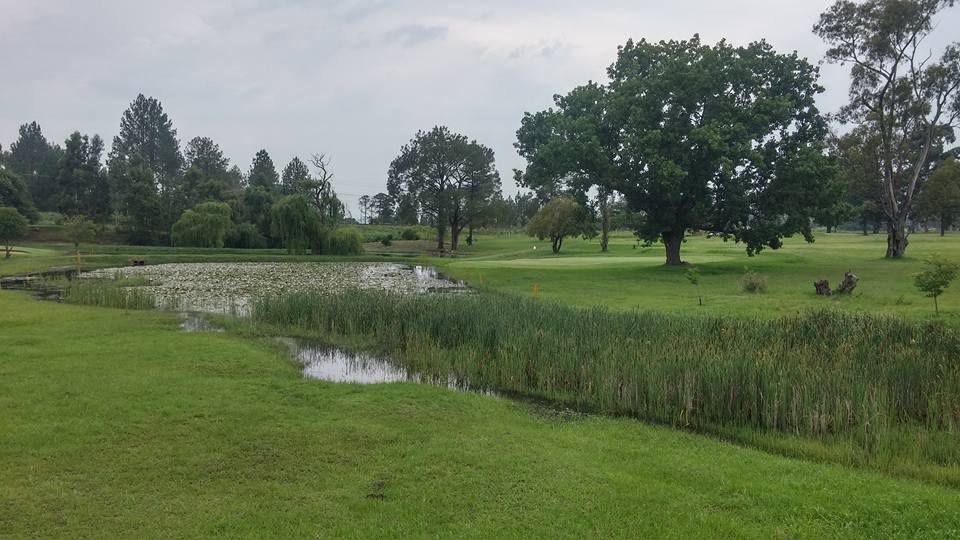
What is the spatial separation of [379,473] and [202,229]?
54.3m

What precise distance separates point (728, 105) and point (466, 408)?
1124 inches

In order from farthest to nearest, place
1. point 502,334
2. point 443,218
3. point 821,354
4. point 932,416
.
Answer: point 443,218 → point 502,334 → point 821,354 → point 932,416

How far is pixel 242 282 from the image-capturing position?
2969cm

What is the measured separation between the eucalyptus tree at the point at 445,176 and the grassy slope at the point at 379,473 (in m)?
57.8

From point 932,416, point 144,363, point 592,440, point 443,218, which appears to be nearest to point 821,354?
point 932,416

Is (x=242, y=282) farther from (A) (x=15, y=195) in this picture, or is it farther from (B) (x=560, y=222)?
(A) (x=15, y=195)

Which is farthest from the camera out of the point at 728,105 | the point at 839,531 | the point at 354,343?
the point at 728,105

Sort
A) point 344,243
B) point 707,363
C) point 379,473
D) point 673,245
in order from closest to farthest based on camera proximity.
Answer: point 379,473 → point 707,363 → point 673,245 → point 344,243

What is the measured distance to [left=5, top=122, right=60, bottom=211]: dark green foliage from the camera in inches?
3263

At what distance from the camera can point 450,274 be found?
116ft

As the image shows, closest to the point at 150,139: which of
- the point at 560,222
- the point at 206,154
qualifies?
the point at 206,154

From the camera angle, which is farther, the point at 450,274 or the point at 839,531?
the point at 450,274

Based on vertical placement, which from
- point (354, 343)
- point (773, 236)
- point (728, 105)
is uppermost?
point (728, 105)

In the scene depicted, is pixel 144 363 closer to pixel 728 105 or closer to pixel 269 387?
pixel 269 387
